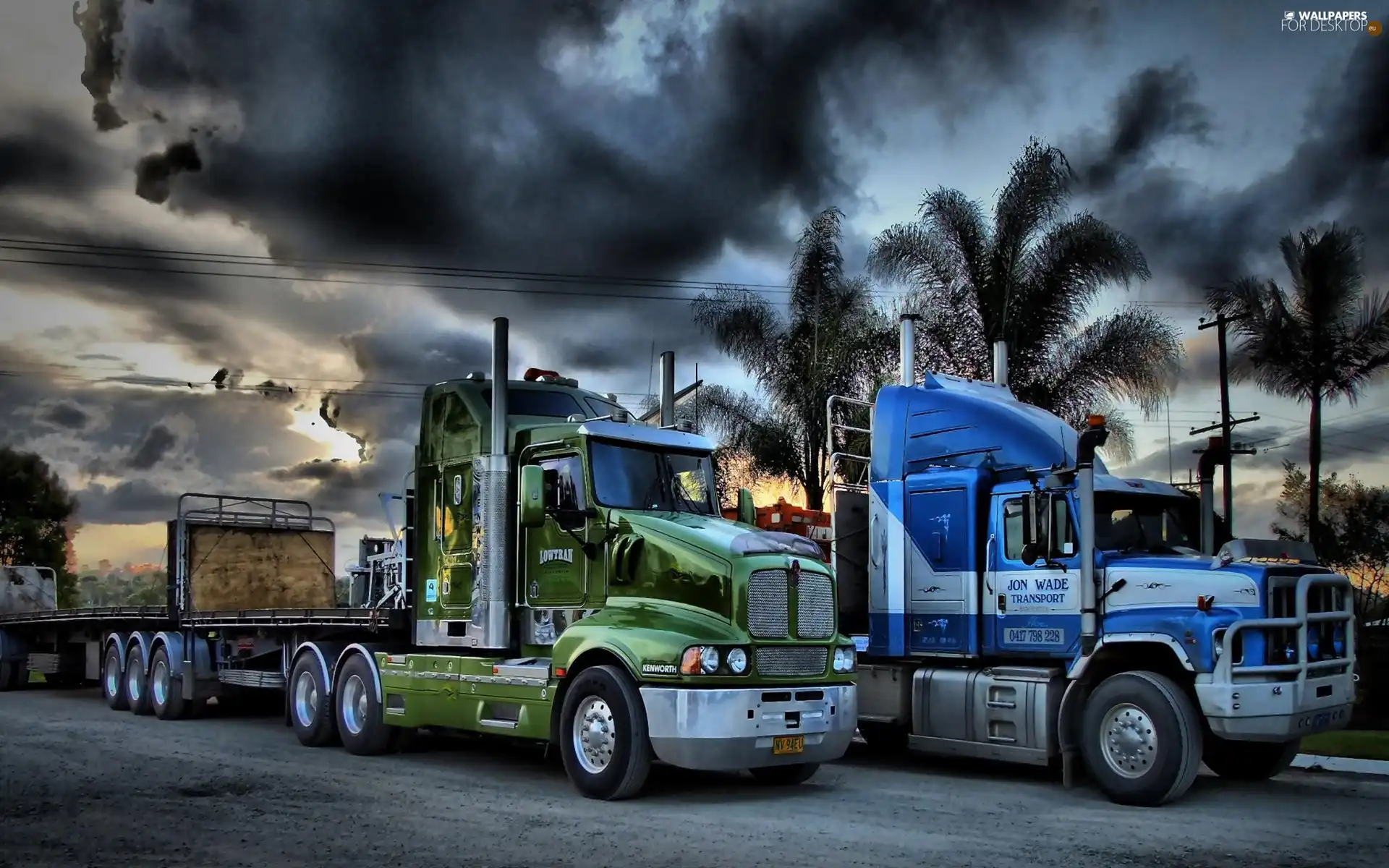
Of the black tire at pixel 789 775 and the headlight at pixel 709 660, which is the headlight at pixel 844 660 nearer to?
the black tire at pixel 789 775

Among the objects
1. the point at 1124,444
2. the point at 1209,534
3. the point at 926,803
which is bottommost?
the point at 926,803

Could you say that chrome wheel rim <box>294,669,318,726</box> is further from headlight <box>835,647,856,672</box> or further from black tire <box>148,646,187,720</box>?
headlight <box>835,647,856,672</box>

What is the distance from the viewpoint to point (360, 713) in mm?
14953

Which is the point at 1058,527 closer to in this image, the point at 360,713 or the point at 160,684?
the point at 360,713

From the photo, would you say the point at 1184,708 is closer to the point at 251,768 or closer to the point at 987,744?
the point at 987,744

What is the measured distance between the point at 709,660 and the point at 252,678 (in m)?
9.58

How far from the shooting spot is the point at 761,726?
11.1 m

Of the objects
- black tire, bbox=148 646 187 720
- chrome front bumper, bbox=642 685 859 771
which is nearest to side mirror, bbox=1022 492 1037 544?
chrome front bumper, bbox=642 685 859 771

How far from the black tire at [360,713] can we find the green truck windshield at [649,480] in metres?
4.25

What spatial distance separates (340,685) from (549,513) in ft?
14.6

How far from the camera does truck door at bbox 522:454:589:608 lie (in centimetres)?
1237

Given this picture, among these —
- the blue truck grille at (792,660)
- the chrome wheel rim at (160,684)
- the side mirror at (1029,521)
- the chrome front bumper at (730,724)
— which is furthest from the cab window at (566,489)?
the chrome wheel rim at (160,684)

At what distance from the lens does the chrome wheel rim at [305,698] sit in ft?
51.9

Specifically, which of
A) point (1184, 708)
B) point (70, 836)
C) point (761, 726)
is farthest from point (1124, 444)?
point (70, 836)
